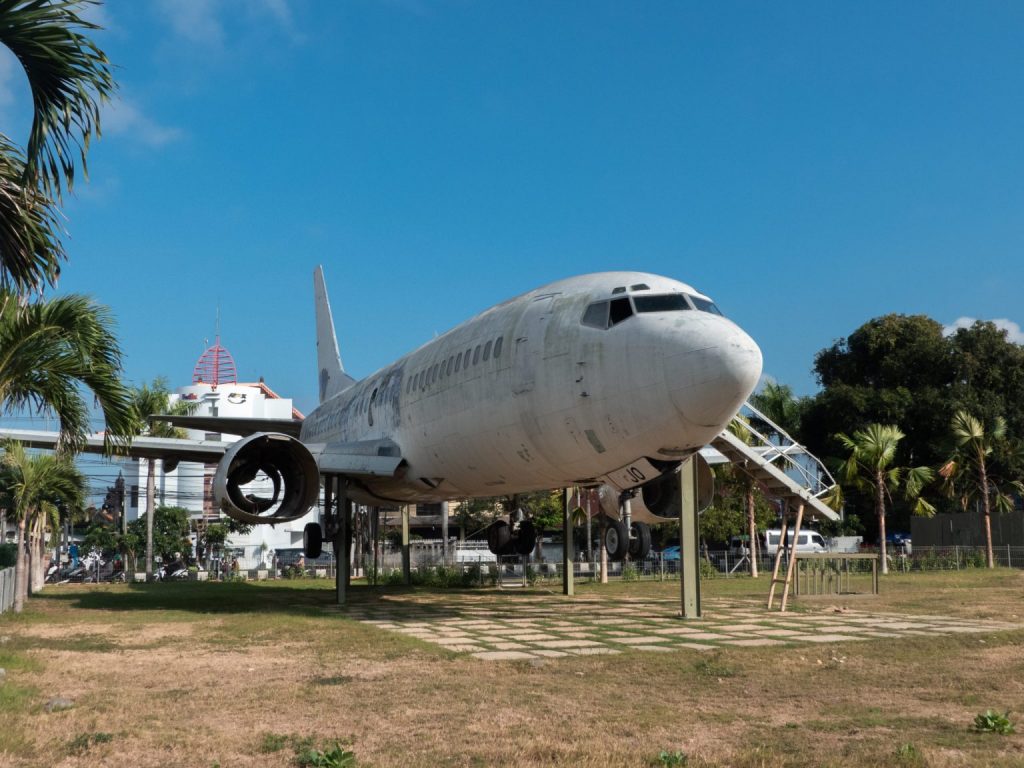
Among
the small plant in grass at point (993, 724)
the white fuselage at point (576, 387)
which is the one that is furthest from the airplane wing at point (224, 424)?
the small plant in grass at point (993, 724)

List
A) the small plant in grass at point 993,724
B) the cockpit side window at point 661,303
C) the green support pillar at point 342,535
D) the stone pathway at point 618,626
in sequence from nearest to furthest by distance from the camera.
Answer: the small plant in grass at point 993,724
the stone pathway at point 618,626
the cockpit side window at point 661,303
the green support pillar at point 342,535

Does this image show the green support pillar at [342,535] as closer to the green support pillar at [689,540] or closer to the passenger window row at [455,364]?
the passenger window row at [455,364]

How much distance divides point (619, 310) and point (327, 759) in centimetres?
910

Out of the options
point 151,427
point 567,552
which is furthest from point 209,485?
point 567,552

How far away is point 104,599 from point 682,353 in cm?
1724

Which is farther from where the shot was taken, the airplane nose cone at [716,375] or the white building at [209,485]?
the white building at [209,485]

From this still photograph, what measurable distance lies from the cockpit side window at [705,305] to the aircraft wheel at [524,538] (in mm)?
10512

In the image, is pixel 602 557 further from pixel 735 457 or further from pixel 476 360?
pixel 476 360

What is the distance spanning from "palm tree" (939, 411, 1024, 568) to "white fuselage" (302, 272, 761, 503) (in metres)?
28.0

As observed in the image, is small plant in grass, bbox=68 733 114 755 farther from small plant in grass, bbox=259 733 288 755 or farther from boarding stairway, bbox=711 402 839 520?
boarding stairway, bbox=711 402 839 520

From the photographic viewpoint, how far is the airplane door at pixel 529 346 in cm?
1469

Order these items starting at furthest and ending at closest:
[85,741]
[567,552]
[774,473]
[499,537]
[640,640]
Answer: [567,552] < [499,537] < [774,473] < [640,640] < [85,741]

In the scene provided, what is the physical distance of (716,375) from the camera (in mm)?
12180

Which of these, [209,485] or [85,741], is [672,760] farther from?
[209,485]
